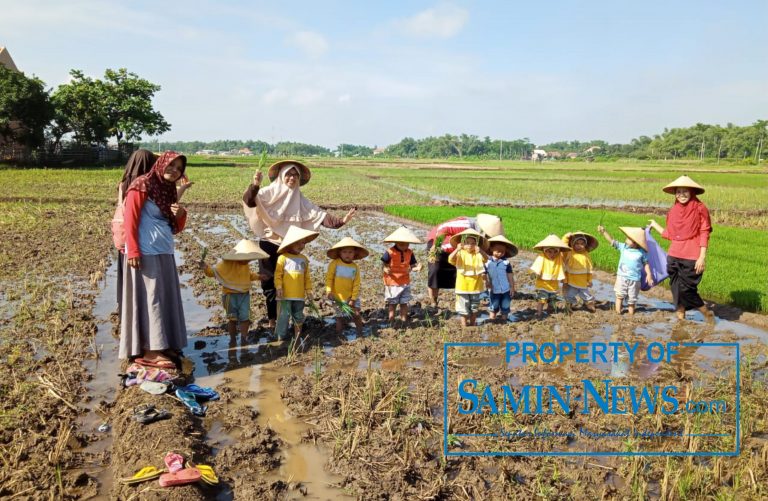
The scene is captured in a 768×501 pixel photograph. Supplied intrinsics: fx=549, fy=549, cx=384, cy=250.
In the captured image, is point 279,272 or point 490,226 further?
point 490,226

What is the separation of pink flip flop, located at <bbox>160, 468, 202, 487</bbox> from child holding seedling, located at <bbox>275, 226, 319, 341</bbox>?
8.14ft

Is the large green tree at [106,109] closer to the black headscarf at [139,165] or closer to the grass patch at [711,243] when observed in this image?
the grass patch at [711,243]

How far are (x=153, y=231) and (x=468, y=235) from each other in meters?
3.10

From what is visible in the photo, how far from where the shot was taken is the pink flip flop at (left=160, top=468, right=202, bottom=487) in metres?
2.78

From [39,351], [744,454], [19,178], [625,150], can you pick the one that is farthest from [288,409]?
[625,150]

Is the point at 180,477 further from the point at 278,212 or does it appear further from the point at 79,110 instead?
the point at 79,110

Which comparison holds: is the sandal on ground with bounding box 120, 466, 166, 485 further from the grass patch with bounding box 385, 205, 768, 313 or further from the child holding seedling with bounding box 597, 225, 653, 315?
the grass patch with bounding box 385, 205, 768, 313

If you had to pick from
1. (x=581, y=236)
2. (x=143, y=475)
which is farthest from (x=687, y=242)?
(x=143, y=475)

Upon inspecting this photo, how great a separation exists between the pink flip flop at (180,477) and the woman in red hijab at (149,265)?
1702 mm

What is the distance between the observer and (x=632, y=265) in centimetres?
654

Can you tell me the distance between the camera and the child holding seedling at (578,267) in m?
6.64

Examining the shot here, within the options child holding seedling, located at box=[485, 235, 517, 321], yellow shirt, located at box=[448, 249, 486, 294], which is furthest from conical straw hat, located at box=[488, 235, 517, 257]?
yellow shirt, located at box=[448, 249, 486, 294]

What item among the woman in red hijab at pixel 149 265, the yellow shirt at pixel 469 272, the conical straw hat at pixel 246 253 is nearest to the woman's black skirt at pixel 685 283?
the yellow shirt at pixel 469 272

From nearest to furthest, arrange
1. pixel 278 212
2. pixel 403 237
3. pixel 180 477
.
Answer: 1. pixel 180 477
2. pixel 278 212
3. pixel 403 237
